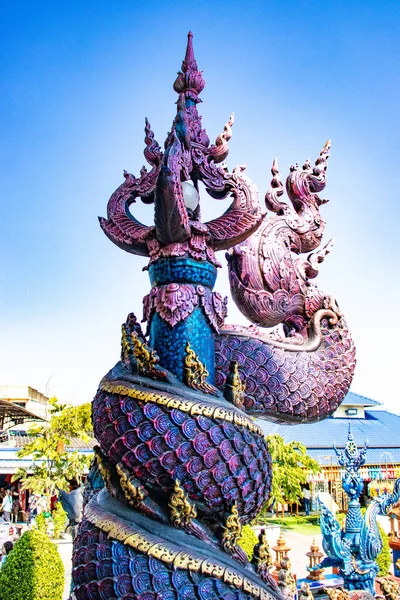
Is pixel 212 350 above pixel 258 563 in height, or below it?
above

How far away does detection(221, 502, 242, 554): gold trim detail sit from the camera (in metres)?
2.26

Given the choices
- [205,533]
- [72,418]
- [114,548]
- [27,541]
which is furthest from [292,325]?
[72,418]

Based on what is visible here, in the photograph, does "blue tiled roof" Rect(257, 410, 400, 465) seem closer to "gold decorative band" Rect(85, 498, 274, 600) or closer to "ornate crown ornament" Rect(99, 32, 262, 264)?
"ornate crown ornament" Rect(99, 32, 262, 264)

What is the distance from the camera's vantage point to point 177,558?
2123 millimetres

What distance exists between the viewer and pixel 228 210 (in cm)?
294

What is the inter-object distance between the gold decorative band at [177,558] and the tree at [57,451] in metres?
13.5

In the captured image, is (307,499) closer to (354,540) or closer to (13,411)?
(13,411)

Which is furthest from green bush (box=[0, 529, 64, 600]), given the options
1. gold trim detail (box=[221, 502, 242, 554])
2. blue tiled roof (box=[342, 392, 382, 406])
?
blue tiled roof (box=[342, 392, 382, 406])

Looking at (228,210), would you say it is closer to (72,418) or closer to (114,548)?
(114,548)

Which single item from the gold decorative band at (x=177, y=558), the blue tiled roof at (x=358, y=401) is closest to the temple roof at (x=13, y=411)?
the blue tiled roof at (x=358, y=401)

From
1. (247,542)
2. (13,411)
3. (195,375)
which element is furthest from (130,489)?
(13,411)

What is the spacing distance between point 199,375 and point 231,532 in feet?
2.26

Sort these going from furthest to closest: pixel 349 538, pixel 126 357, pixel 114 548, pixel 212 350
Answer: pixel 349 538, pixel 212 350, pixel 126 357, pixel 114 548

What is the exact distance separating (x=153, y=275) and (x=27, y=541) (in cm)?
531
